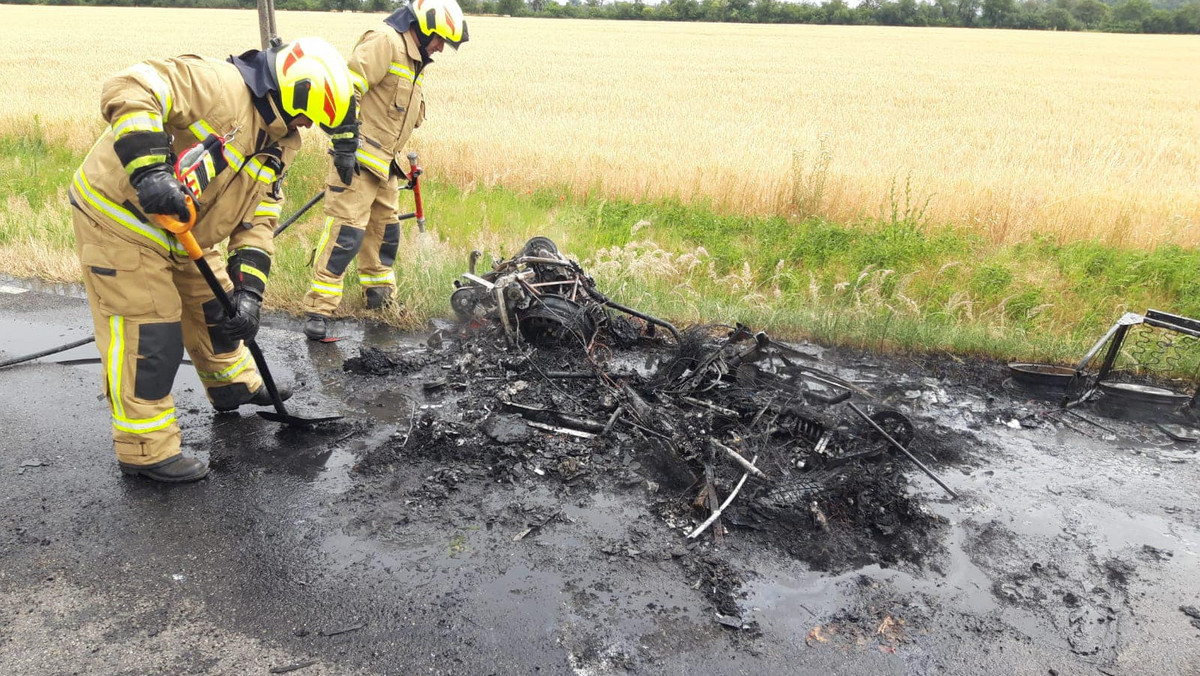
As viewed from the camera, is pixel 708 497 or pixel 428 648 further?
pixel 708 497

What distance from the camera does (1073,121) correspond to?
1623cm

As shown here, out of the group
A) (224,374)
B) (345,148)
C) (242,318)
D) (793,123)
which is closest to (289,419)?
(224,374)

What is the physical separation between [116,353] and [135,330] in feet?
0.45

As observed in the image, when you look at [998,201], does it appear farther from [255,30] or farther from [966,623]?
[255,30]


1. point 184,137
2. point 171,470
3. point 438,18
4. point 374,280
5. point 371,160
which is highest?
point 438,18

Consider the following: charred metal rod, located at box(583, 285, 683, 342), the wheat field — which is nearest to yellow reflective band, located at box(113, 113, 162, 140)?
charred metal rod, located at box(583, 285, 683, 342)

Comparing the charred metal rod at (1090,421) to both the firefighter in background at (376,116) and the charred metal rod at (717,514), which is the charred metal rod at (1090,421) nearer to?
the charred metal rod at (717,514)

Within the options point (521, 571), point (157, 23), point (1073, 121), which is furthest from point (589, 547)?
point (157, 23)

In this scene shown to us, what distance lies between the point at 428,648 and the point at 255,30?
39.2 metres

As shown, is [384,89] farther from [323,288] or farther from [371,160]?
[323,288]

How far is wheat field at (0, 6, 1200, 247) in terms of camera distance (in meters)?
8.81

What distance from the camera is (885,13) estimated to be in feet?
194

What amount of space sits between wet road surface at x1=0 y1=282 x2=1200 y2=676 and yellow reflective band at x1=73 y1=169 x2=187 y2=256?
3.81 feet

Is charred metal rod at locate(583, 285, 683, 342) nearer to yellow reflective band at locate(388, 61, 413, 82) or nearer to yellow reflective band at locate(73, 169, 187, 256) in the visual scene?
yellow reflective band at locate(388, 61, 413, 82)
